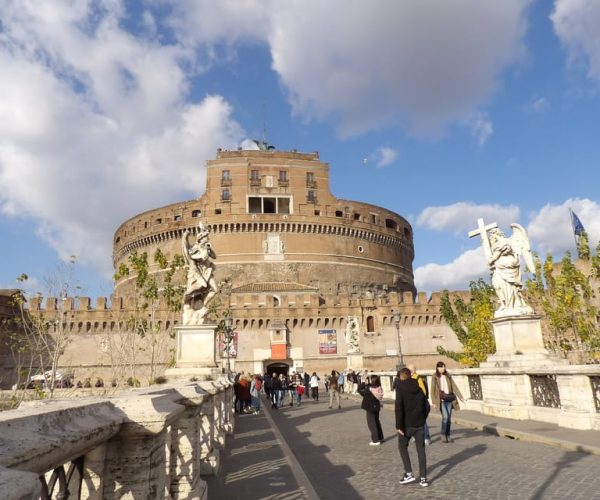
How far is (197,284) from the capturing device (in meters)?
10.2

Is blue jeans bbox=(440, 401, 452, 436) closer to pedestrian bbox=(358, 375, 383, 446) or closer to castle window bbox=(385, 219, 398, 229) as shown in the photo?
pedestrian bbox=(358, 375, 383, 446)

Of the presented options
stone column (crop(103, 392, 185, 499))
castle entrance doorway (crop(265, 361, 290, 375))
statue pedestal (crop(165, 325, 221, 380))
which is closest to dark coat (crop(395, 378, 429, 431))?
statue pedestal (crop(165, 325, 221, 380))

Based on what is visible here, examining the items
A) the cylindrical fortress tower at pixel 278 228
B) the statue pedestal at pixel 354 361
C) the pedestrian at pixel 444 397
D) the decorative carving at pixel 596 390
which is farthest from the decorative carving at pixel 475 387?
the cylindrical fortress tower at pixel 278 228

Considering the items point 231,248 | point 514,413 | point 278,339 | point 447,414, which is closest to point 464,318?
point 278,339

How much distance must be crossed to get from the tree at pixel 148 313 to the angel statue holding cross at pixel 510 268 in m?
9.21

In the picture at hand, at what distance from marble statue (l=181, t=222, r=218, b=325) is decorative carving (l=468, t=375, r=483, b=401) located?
732 cm

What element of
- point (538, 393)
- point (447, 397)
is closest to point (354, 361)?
point (538, 393)

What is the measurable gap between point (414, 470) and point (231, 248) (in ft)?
156

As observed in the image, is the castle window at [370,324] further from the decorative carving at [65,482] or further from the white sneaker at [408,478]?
the decorative carving at [65,482]

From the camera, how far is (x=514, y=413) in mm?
10242

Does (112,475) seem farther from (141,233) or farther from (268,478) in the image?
(141,233)

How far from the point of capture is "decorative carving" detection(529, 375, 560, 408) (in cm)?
933

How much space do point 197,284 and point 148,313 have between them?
32112 mm

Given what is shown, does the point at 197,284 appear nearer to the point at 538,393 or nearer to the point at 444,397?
the point at 444,397
